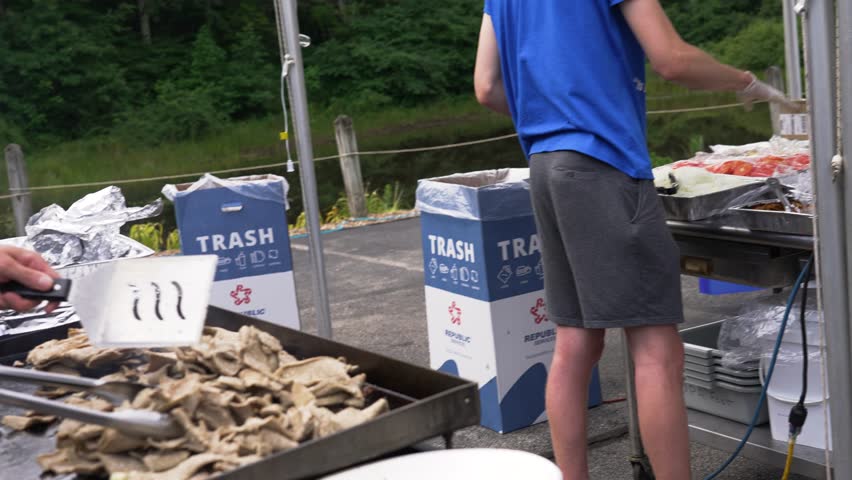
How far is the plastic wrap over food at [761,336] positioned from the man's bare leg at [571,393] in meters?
0.53

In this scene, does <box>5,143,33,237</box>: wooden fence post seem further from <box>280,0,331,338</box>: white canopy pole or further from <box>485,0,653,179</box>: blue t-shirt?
<box>485,0,653,179</box>: blue t-shirt

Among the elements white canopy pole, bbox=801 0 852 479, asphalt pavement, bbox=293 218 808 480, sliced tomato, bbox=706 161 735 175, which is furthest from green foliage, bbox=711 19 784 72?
white canopy pole, bbox=801 0 852 479

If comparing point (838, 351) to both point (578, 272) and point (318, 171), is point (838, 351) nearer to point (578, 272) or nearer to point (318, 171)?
point (578, 272)

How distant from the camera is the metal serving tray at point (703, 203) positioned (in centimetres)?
261

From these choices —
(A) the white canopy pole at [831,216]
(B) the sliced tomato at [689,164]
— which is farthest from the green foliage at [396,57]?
(A) the white canopy pole at [831,216]

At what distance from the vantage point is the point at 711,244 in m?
2.77

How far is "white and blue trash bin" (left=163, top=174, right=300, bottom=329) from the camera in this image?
3.92 meters

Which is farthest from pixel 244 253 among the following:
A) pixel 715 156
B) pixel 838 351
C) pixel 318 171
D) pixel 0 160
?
pixel 0 160

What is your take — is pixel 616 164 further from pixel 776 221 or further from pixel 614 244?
pixel 776 221

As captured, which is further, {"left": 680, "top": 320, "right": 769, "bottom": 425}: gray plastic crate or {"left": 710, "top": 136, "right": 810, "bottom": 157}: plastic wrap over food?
{"left": 710, "top": 136, "right": 810, "bottom": 157}: plastic wrap over food

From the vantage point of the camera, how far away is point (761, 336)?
9.34 ft

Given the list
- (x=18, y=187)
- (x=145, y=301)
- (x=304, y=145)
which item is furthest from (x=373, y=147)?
(x=145, y=301)

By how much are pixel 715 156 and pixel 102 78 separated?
791 inches

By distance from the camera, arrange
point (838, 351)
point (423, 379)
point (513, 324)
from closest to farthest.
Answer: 1. point (423, 379)
2. point (838, 351)
3. point (513, 324)
